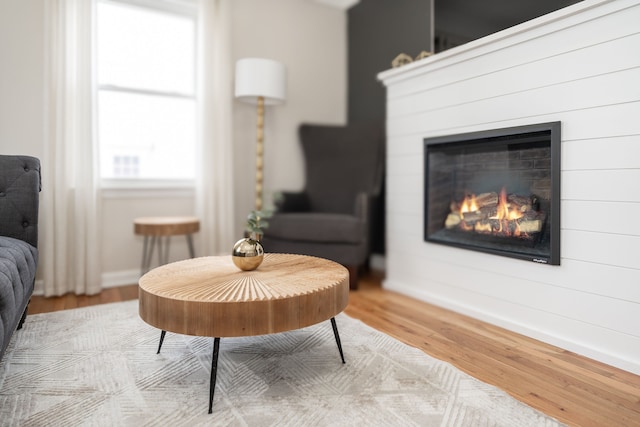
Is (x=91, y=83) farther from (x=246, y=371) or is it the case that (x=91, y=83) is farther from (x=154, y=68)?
(x=246, y=371)

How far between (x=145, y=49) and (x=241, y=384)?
8.93ft

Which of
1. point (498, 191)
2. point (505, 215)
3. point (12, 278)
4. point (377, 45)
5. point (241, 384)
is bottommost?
point (241, 384)

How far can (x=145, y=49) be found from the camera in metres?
3.14

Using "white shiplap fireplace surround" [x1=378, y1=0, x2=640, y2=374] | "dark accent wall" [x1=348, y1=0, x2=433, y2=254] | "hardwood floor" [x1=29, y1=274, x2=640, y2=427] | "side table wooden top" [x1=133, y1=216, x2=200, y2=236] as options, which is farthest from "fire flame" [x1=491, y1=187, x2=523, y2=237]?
"side table wooden top" [x1=133, y1=216, x2=200, y2=236]

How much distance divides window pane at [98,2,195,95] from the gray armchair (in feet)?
3.71

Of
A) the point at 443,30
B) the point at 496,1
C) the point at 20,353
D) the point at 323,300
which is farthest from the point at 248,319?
the point at 443,30

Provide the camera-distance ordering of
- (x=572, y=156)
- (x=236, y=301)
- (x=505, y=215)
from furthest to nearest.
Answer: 1. (x=505, y=215)
2. (x=572, y=156)
3. (x=236, y=301)

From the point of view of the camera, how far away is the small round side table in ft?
8.93

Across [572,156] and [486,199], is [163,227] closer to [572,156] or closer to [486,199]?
[486,199]

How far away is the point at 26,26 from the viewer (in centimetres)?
261

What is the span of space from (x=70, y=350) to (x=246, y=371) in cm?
83

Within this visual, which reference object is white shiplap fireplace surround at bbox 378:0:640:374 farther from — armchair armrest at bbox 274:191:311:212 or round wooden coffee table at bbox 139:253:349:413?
armchair armrest at bbox 274:191:311:212

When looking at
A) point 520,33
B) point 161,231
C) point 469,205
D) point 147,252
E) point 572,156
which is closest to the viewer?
point 572,156

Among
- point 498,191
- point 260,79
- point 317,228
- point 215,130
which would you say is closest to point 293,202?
point 317,228
